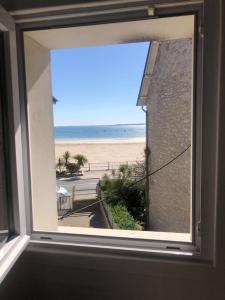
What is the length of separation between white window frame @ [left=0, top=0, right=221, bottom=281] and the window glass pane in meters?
0.06

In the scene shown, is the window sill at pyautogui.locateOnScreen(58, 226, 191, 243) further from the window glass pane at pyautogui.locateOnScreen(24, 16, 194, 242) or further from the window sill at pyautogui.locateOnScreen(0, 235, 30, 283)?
the window sill at pyautogui.locateOnScreen(0, 235, 30, 283)

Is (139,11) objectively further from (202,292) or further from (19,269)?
(19,269)

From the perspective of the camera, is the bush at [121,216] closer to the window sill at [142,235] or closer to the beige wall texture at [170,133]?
the beige wall texture at [170,133]

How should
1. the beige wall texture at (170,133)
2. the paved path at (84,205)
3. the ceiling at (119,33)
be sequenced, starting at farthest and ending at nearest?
the beige wall texture at (170,133), the paved path at (84,205), the ceiling at (119,33)

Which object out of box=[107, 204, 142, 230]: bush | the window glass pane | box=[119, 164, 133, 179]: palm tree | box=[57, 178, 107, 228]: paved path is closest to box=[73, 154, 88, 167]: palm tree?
the window glass pane

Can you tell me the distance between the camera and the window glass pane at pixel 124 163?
1297 millimetres

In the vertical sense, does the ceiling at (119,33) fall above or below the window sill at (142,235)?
above

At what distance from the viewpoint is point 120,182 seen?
3561 millimetres

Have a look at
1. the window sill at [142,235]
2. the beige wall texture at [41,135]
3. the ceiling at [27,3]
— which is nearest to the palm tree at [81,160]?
the beige wall texture at [41,135]

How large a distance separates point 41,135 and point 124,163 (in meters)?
3.08

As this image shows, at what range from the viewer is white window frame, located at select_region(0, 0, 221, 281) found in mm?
1000

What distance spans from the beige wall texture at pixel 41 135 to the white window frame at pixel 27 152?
97mm

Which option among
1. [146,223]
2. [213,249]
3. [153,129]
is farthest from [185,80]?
[213,249]

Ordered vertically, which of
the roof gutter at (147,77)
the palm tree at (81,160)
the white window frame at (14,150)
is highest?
the roof gutter at (147,77)
